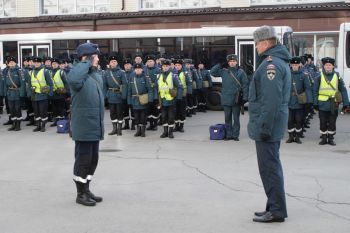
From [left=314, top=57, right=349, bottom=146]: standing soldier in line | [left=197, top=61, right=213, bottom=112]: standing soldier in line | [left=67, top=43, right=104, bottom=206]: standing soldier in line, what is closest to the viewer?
[left=67, top=43, right=104, bottom=206]: standing soldier in line

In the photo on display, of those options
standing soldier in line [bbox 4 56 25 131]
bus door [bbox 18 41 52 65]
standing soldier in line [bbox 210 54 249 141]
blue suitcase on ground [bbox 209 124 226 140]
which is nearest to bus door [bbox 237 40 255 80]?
standing soldier in line [bbox 210 54 249 141]

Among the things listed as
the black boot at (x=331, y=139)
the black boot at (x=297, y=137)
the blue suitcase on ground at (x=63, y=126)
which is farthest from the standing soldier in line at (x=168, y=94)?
the black boot at (x=331, y=139)

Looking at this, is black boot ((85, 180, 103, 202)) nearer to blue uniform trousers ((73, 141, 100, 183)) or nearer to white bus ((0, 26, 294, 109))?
blue uniform trousers ((73, 141, 100, 183))

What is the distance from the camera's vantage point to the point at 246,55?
2056 centimetres

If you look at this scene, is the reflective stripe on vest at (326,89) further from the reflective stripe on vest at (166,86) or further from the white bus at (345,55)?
the white bus at (345,55)

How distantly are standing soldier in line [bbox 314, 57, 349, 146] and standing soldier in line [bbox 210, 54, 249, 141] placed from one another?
169 cm

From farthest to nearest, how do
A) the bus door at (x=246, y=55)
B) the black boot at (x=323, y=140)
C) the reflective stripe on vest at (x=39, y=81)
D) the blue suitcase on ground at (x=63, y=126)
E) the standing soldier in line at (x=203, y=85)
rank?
the bus door at (x=246, y=55), the standing soldier in line at (x=203, y=85), the reflective stripe on vest at (x=39, y=81), the blue suitcase on ground at (x=63, y=126), the black boot at (x=323, y=140)

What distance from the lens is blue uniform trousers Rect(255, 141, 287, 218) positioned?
6363 mm

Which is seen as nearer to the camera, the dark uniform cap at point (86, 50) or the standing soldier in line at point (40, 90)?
the dark uniform cap at point (86, 50)

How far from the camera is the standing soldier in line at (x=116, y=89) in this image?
1472 centimetres

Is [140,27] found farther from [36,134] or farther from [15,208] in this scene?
[15,208]

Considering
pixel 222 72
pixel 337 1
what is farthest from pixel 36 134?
pixel 337 1

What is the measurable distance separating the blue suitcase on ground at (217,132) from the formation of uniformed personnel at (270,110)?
7.03 meters

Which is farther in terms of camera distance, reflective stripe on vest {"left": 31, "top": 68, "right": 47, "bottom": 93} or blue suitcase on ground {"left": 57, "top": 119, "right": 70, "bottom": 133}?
reflective stripe on vest {"left": 31, "top": 68, "right": 47, "bottom": 93}
